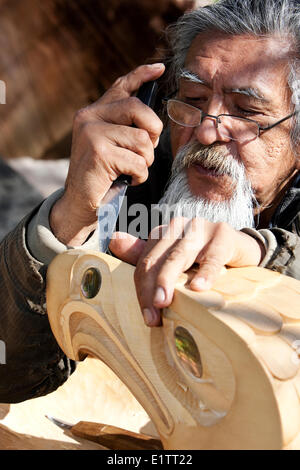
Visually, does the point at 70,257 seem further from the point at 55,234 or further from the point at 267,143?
the point at 267,143

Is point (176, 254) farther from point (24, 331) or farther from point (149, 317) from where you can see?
point (24, 331)

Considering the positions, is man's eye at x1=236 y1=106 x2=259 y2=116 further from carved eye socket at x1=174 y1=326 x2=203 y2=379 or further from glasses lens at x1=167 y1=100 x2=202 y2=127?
carved eye socket at x1=174 y1=326 x2=203 y2=379

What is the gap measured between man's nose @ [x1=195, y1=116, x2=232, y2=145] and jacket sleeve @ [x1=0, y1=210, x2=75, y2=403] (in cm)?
49

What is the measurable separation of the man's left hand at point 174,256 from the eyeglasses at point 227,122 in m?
0.56

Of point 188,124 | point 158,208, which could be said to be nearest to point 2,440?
point 158,208

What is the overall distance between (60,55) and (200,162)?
1.74 meters

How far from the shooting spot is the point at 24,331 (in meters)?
1.26

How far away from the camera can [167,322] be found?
79 centimetres

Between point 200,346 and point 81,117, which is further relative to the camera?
point 81,117

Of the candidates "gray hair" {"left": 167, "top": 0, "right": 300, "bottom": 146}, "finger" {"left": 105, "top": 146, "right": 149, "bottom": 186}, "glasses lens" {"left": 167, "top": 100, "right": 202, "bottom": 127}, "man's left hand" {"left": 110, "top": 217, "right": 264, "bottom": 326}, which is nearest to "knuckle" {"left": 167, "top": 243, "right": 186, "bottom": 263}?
"man's left hand" {"left": 110, "top": 217, "right": 264, "bottom": 326}

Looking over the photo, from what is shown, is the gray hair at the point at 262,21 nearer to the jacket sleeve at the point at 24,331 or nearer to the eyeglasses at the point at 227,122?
the eyeglasses at the point at 227,122

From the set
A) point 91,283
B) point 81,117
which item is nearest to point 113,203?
point 81,117
